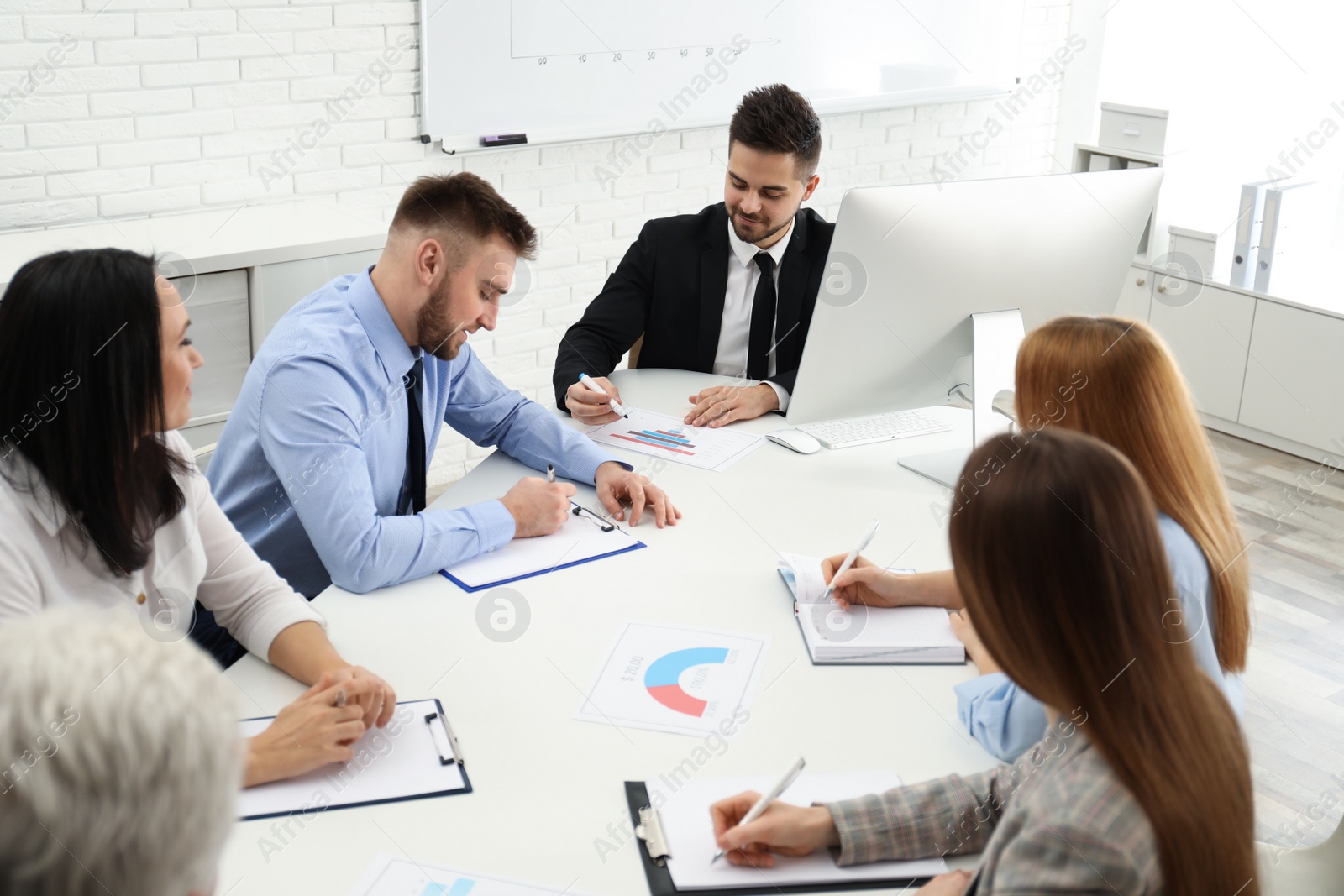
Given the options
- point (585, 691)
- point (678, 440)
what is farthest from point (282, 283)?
point (585, 691)

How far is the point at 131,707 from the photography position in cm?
61

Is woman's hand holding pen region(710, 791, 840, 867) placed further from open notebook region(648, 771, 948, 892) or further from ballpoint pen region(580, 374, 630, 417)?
ballpoint pen region(580, 374, 630, 417)

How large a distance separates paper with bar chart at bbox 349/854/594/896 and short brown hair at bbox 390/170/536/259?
3.66 ft

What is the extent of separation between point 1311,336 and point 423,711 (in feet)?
12.0

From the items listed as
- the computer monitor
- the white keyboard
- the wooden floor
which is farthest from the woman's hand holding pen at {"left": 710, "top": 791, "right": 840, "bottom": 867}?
the white keyboard

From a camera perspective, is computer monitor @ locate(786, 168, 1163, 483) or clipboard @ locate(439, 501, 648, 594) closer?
clipboard @ locate(439, 501, 648, 594)

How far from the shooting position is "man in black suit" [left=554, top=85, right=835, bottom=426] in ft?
8.31

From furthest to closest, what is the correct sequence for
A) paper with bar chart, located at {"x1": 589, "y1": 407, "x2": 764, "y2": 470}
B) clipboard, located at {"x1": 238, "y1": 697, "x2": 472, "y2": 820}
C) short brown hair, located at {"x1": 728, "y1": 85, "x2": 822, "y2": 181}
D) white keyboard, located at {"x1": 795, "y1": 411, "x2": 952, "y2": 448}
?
short brown hair, located at {"x1": 728, "y1": 85, "x2": 822, "y2": 181} < white keyboard, located at {"x1": 795, "y1": 411, "x2": 952, "y2": 448} < paper with bar chart, located at {"x1": 589, "y1": 407, "x2": 764, "y2": 470} < clipboard, located at {"x1": 238, "y1": 697, "x2": 472, "y2": 820}

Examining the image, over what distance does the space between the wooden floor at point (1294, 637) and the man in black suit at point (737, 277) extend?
4.12 ft

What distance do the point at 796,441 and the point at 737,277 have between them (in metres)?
0.64

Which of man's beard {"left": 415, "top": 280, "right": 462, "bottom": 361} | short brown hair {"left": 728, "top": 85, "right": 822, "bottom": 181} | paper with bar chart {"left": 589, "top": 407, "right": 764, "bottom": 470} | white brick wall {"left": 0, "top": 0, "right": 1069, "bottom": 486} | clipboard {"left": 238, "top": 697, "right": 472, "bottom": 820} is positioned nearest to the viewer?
clipboard {"left": 238, "top": 697, "right": 472, "bottom": 820}

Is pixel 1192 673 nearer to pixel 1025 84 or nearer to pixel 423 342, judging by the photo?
pixel 423 342

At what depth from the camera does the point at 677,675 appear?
148cm

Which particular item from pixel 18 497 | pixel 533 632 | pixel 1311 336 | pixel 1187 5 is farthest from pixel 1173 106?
pixel 18 497
